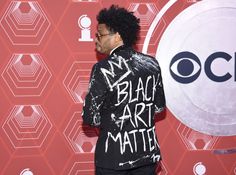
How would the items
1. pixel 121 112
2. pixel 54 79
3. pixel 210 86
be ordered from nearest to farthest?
pixel 121 112, pixel 54 79, pixel 210 86

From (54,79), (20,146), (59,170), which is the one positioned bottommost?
(59,170)

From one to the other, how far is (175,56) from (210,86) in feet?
0.97

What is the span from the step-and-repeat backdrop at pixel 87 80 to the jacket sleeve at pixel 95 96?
2.09 feet

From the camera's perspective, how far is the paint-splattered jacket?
188 centimetres

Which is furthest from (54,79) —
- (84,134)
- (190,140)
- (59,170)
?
(190,140)

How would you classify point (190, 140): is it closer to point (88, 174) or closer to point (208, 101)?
point (208, 101)

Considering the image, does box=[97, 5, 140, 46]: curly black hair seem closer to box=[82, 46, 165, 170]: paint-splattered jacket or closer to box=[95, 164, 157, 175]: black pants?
box=[82, 46, 165, 170]: paint-splattered jacket

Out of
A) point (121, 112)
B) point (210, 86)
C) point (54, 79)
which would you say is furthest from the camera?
point (210, 86)

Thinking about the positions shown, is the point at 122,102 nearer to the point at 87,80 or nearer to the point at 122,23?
the point at 122,23

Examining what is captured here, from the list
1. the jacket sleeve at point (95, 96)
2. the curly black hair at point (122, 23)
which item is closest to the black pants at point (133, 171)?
the jacket sleeve at point (95, 96)

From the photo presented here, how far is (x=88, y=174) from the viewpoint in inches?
104

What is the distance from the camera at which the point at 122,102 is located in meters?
1.89

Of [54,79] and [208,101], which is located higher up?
[54,79]

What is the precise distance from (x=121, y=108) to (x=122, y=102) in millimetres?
27
